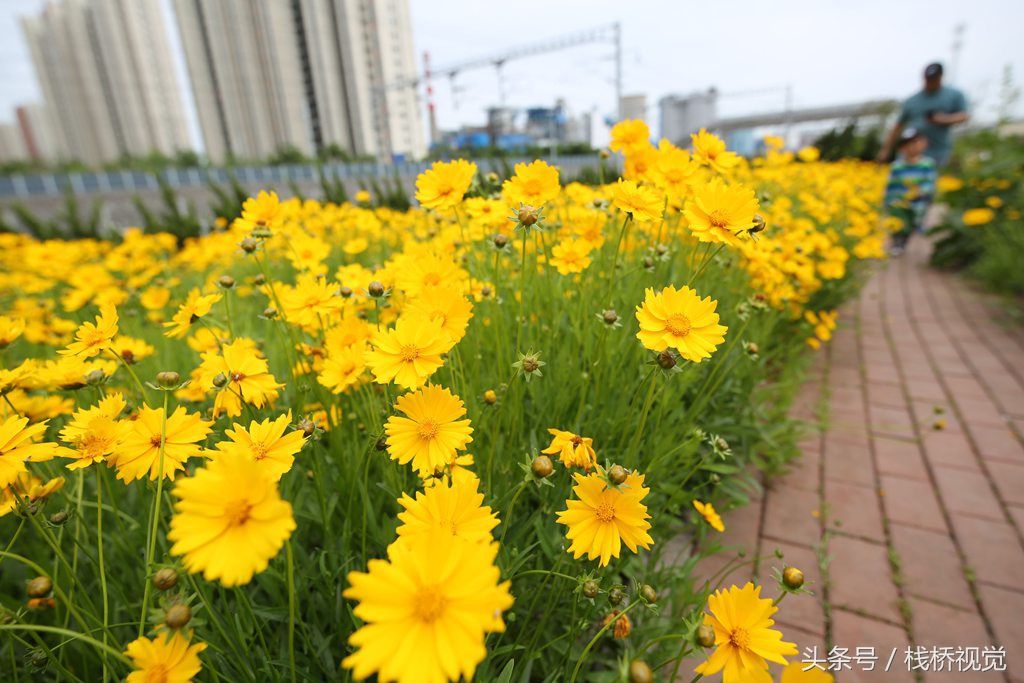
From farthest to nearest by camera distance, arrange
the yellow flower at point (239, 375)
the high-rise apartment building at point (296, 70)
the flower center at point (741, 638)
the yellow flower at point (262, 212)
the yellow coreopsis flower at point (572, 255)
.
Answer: the high-rise apartment building at point (296, 70) < the yellow coreopsis flower at point (572, 255) < the yellow flower at point (262, 212) < the yellow flower at point (239, 375) < the flower center at point (741, 638)

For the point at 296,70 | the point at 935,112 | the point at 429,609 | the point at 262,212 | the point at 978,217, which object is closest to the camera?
the point at 429,609

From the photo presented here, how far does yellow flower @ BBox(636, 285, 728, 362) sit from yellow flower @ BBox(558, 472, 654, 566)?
0.69 ft

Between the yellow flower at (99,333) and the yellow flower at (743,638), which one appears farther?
the yellow flower at (99,333)

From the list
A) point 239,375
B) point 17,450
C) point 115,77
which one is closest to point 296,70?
point 115,77

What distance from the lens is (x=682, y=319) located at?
2.41 ft

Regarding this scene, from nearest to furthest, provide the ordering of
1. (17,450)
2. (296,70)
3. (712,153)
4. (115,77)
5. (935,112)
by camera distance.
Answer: (17,450) < (712,153) < (935,112) < (296,70) < (115,77)

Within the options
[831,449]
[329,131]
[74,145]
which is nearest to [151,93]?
[74,145]

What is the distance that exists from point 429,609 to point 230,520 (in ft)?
0.63

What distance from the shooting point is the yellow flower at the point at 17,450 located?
592mm

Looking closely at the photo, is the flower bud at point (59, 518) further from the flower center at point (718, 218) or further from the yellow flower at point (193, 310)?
the flower center at point (718, 218)

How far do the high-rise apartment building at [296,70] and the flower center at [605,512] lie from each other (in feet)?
98.5

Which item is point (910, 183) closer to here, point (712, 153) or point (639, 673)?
point (712, 153)

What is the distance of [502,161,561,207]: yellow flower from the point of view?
3.01 ft

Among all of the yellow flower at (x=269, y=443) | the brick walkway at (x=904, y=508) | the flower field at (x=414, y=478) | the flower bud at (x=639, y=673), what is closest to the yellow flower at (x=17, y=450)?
the flower field at (x=414, y=478)
